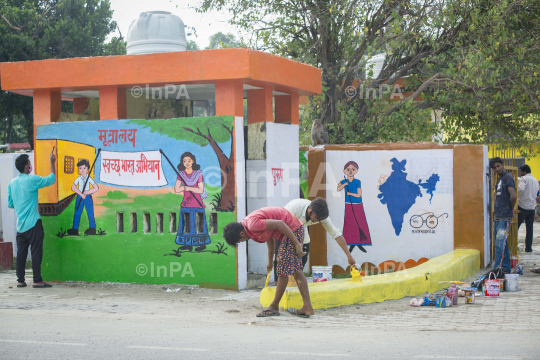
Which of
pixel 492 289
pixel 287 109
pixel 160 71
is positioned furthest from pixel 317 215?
pixel 287 109

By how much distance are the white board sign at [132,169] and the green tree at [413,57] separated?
7.66 metres

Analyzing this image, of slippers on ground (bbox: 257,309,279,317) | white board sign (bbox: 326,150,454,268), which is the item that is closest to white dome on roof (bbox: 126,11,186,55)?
white board sign (bbox: 326,150,454,268)

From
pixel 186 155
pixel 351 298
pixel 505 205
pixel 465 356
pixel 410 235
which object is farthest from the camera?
pixel 410 235

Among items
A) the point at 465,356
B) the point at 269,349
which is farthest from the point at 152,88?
the point at 465,356

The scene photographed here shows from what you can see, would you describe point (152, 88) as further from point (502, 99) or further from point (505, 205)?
point (502, 99)

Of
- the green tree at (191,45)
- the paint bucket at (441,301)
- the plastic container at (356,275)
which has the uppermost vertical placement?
→ the green tree at (191,45)

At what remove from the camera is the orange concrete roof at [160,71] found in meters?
7.76

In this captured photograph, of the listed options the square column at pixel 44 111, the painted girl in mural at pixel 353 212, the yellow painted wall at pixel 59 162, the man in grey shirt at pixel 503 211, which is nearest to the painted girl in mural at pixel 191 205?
the yellow painted wall at pixel 59 162

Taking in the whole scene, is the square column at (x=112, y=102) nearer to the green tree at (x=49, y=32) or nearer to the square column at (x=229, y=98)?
the square column at (x=229, y=98)

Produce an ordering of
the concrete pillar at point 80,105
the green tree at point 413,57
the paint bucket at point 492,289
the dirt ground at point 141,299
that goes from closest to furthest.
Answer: the dirt ground at point 141,299 < the paint bucket at point 492,289 < the concrete pillar at point 80,105 < the green tree at point 413,57

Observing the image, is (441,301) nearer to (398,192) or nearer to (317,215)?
(317,215)

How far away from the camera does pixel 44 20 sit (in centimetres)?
2117

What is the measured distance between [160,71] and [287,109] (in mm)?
2510

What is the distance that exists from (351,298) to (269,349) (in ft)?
7.84
